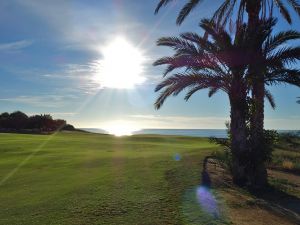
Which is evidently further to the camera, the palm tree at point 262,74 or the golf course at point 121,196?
the palm tree at point 262,74

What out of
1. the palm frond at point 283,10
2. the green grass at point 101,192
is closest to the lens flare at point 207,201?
the green grass at point 101,192

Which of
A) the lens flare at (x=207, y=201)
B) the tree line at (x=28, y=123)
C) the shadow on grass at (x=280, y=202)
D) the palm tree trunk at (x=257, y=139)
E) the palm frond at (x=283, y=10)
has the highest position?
the palm frond at (x=283, y=10)

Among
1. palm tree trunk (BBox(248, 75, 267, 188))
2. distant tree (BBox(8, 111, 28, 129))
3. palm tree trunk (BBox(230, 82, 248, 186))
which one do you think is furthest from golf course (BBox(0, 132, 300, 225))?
distant tree (BBox(8, 111, 28, 129))

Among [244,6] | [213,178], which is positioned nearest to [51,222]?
[213,178]

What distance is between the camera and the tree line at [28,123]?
64.3 m

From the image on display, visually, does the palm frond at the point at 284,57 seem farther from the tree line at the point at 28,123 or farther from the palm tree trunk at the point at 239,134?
the tree line at the point at 28,123

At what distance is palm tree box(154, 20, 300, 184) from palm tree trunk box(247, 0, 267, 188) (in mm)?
145

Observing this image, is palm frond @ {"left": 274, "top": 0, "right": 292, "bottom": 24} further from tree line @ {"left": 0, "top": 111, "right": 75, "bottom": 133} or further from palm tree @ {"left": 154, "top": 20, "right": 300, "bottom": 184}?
tree line @ {"left": 0, "top": 111, "right": 75, "bottom": 133}

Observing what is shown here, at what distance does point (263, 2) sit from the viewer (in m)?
19.1

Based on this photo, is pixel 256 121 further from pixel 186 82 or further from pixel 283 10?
pixel 283 10

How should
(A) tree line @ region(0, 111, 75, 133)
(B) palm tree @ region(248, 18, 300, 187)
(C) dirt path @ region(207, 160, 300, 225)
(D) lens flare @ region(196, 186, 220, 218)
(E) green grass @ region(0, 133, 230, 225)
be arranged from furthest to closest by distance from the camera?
(A) tree line @ region(0, 111, 75, 133) < (B) palm tree @ region(248, 18, 300, 187) < (D) lens flare @ region(196, 186, 220, 218) < (C) dirt path @ region(207, 160, 300, 225) < (E) green grass @ region(0, 133, 230, 225)

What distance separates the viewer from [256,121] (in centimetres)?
1722

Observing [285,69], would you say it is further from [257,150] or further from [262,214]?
[262,214]

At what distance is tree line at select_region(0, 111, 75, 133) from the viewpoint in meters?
64.3
